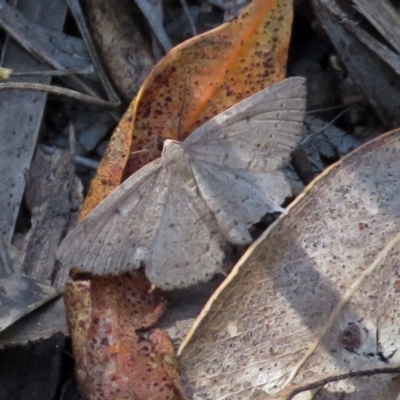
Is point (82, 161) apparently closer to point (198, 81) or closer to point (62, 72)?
point (62, 72)

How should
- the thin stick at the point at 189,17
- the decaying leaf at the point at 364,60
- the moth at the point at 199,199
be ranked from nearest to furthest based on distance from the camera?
1. the moth at the point at 199,199
2. the decaying leaf at the point at 364,60
3. the thin stick at the point at 189,17

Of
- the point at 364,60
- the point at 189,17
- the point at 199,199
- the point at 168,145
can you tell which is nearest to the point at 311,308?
the point at 199,199

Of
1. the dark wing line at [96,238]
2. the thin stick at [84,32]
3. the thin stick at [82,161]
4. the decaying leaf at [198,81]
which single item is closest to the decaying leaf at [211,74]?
the decaying leaf at [198,81]

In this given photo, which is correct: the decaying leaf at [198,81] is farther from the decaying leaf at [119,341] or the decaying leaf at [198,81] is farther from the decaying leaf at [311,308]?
the decaying leaf at [311,308]

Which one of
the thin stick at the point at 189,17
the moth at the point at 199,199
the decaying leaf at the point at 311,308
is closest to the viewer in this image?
the decaying leaf at the point at 311,308

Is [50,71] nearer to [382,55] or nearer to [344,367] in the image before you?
[382,55]
